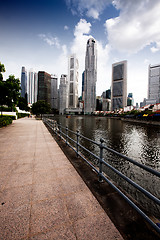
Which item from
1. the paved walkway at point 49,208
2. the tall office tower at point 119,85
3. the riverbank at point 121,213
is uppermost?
the tall office tower at point 119,85

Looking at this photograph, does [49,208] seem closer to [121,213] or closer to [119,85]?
[121,213]

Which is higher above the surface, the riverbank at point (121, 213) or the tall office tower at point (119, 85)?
the tall office tower at point (119, 85)

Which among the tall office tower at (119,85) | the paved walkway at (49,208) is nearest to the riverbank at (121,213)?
the paved walkway at (49,208)

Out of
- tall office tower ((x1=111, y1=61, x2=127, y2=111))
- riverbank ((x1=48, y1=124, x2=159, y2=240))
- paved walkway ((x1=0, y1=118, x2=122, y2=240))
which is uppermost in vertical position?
tall office tower ((x1=111, y1=61, x2=127, y2=111))

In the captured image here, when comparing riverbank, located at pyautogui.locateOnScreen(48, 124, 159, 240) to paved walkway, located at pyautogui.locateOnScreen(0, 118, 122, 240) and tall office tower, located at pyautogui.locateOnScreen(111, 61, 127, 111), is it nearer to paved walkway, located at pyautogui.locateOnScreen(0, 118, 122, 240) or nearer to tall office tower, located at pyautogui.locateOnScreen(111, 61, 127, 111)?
paved walkway, located at pyautogui.locateOnScreen(0, 118, 122, 240)

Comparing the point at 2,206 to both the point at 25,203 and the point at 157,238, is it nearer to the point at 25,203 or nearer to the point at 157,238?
the point at 25,203

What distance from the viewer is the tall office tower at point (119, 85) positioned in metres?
185

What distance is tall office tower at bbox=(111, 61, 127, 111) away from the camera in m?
185

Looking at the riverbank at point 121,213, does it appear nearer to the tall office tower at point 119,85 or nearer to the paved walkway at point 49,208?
the paved walkway at point 49,208

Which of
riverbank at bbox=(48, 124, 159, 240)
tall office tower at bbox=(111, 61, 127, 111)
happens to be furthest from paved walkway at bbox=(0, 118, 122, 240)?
tall office tower at bbox=(111, 61, 127, 111)

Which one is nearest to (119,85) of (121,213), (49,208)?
(121,213)

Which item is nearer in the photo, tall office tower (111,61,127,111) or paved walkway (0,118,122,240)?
paved walkway (0,118,122,240)

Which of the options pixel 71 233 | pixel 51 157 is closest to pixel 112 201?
pixel 71 233

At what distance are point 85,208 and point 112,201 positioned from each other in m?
0.63
